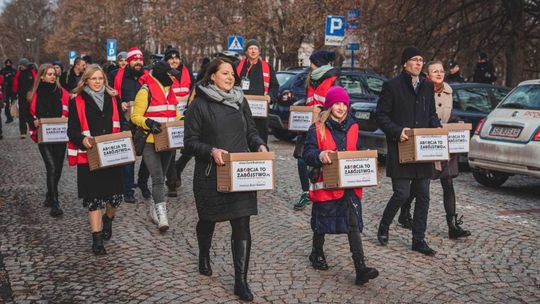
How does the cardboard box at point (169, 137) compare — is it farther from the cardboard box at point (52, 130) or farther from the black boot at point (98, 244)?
the cardboard box at point (52, 130)

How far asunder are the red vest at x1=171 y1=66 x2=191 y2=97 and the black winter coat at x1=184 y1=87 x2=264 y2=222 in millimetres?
2750

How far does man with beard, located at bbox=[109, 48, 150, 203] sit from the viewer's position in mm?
9523

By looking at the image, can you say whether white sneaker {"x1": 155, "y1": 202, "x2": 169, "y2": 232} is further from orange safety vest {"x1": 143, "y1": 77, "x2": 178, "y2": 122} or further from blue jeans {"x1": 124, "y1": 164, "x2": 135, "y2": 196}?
blue jeans {"x1": 124, "y1": 164, "x2": 135, "y2": 196}

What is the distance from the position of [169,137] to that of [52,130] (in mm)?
1910

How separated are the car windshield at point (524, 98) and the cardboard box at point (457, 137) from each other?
2948mm

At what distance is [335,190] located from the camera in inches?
235

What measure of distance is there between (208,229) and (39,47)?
316ft

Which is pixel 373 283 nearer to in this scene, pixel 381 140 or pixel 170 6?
pixel 381 140

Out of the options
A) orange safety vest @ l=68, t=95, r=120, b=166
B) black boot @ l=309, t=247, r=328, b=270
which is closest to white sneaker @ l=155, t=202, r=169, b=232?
orange safety vest @ l=68, t=95, r=120, b=166

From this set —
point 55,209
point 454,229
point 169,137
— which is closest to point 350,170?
point 454,229

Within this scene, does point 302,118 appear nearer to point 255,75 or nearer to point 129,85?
point 255,75

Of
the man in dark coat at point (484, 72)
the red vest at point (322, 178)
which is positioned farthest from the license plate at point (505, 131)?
the man in dark coat at point (484, 72)

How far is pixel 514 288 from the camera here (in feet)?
19.5

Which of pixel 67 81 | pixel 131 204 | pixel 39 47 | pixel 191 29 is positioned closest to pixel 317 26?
pixel 191 29
